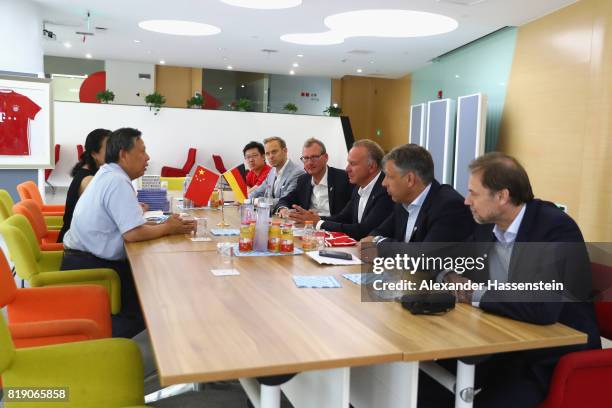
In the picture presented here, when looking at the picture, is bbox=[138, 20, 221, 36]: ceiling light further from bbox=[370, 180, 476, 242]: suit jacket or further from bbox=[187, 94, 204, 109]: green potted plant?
bbox=[370, 180, 476, 242]: suit jacket

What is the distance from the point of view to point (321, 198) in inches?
180

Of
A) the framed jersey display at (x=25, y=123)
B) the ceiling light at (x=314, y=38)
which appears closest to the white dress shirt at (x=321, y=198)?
the framed jersey display at (x=25, y=123)

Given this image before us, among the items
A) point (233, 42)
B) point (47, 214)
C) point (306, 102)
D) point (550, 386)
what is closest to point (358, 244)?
point (550, 386)

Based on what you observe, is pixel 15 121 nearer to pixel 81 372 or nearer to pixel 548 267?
pixel 81 372

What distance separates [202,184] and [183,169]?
6.72 meters

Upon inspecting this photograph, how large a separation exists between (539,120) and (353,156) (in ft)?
16.7

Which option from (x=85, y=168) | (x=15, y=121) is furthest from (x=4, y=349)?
(x=15, y=121)

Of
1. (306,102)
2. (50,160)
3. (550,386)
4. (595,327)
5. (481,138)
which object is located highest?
(306,102)

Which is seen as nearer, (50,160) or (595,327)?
(595,327)

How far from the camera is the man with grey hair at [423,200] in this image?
8.55ft

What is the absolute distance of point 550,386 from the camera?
5.80 feet

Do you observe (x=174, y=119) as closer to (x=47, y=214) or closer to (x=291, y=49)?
(x=291, y=49)

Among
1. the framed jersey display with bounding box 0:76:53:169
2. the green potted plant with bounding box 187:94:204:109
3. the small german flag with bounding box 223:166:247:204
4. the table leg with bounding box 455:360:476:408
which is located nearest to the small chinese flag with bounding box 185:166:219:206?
the small german flag with bounding box 223:166:247:204

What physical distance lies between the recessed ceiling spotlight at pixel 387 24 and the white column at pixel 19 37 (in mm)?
4423
